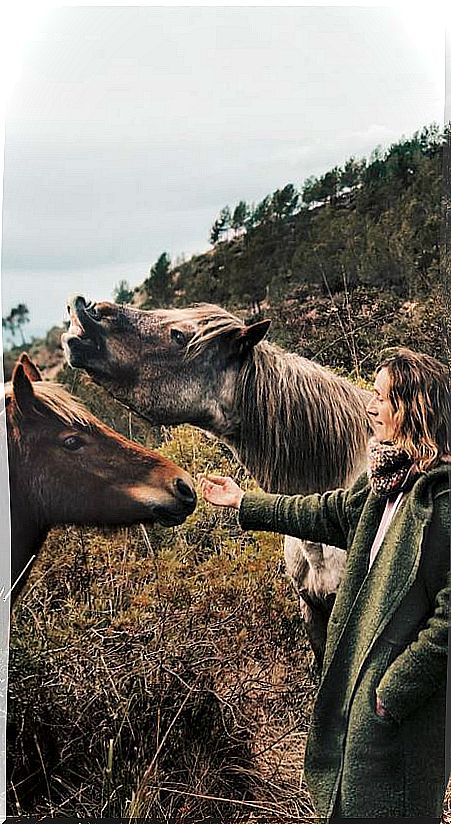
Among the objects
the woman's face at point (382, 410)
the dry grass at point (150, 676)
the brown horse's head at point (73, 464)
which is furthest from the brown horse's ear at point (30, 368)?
the woman's face at point (382, 410)

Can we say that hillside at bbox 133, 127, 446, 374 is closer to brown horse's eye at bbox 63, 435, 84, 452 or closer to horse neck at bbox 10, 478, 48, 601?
brown horse's eye at bbox 63, 435, 84, 452

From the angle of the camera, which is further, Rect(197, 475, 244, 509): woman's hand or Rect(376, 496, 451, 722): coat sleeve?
Rect(197, 475, 244, 509): woman's hand

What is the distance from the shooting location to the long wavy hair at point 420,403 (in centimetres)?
251

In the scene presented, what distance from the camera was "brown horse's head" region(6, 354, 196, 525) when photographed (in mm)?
2498

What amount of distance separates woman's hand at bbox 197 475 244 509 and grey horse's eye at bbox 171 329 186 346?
353 millimetres

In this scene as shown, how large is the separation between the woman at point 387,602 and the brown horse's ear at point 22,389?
50cm

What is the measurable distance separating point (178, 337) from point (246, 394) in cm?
23

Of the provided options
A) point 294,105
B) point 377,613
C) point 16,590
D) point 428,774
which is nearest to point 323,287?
point 294,105

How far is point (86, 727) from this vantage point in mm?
2520

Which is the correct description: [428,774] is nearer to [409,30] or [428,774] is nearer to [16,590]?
[16,590]

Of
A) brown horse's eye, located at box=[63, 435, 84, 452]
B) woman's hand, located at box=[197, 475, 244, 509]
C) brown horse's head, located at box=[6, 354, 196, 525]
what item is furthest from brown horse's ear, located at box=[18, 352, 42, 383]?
woman's hand, located at box=[197, 475, 244, 509]

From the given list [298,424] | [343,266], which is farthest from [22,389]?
[343,266]

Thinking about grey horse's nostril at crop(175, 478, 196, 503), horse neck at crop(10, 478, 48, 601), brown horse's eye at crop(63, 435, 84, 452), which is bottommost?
horse neck at crop(10, 478, 48, 601)

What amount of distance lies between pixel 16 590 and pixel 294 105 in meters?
1.44
